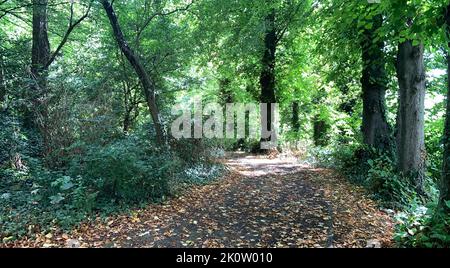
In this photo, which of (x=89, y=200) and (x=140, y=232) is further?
(x=89, y=200)

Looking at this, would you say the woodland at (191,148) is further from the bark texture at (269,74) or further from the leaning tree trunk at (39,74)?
the bark texture at (269,74)

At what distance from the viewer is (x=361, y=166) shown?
386 inches

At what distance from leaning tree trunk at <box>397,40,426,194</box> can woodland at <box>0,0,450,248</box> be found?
3cm

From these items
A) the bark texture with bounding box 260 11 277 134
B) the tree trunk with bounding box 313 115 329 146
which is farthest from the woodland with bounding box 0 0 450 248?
the tree trunk with bounding box 313 115 329 146

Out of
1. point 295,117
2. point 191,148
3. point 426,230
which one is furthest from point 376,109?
point 295,117

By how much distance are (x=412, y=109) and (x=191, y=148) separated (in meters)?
5.93

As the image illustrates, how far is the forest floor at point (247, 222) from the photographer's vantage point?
5.02 metres

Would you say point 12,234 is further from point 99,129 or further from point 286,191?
point 286,191

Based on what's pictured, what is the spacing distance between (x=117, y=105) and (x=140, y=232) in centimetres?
572

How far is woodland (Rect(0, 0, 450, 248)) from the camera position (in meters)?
5.22

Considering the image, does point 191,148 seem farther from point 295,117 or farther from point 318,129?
point 318,129

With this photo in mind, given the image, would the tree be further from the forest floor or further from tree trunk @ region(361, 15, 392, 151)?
tree trunk @ region(361, 15, 392, 151)

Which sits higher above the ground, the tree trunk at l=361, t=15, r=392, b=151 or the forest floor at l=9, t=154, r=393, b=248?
the tree trunk at l=361, t=15, r=392, b=151
